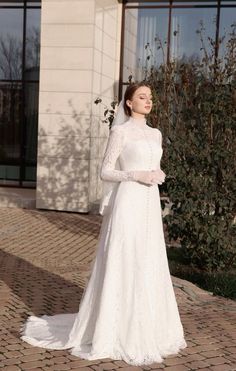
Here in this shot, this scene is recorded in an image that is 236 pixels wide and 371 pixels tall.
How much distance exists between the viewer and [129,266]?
4.20m

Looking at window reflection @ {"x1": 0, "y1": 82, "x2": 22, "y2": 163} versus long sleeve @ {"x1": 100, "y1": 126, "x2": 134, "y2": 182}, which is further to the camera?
window reflection @ {"x1": 0, "y1": 82, "x2": 22, "y2": 163}

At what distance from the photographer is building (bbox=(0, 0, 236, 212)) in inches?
460

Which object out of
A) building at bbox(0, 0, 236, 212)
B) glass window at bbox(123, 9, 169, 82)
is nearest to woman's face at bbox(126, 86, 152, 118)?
building at bbox(0, 0, 236, 212)

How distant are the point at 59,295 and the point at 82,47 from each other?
6.89 m

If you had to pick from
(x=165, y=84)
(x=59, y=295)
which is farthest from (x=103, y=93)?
(x=59, y=295)

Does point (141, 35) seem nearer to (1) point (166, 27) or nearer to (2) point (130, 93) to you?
(1) point (166, 27)

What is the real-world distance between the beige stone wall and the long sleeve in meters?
7.54

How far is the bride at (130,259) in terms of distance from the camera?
418 cm

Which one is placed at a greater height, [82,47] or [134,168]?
[82,47]

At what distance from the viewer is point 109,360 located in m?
4.18

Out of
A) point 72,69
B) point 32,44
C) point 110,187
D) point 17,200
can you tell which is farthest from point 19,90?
point 110,187

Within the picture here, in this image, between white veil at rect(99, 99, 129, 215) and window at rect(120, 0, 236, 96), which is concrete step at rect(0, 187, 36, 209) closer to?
window at rect(120, 0, 236, 96)

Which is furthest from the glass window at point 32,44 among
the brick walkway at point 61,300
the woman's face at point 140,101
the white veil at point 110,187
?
the woman's face at point 140,101

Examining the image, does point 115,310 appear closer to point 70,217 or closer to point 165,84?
point 165,84
